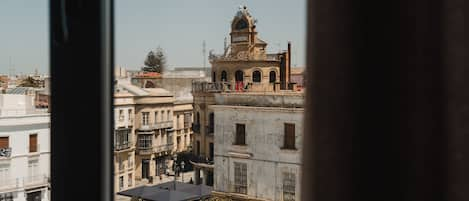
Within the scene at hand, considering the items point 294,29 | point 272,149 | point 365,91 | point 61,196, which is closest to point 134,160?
point 61,196

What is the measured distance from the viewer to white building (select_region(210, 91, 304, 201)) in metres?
1.19

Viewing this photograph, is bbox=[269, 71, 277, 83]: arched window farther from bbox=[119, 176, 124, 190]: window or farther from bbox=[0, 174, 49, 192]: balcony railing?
bbox=[0, 174, 49, 192]: balcony railing

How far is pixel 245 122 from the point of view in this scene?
123cm

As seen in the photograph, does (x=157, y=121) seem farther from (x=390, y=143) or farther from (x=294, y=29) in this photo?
(x=390, y=143)

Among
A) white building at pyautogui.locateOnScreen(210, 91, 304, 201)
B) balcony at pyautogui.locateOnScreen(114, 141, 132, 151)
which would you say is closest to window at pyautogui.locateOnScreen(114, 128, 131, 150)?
balcony at pyautogui.locateOnScreen(114, 141, 132, 151)

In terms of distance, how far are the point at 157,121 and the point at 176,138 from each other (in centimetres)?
8

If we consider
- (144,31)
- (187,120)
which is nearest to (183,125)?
(187,120)

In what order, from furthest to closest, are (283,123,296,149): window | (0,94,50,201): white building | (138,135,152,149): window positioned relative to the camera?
(138,135,152,149): window
(0,94,50,201): white building
(283,123,296,149): window

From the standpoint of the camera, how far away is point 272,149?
3.97 feet

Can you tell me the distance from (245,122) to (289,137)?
14cm

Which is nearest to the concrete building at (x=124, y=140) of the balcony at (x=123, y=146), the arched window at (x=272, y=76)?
the balcony at (x=123, y=146)

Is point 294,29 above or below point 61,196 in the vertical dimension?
above

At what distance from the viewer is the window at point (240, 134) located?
1.23 metres

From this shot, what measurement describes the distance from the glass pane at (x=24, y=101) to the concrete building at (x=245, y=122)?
37 cm
